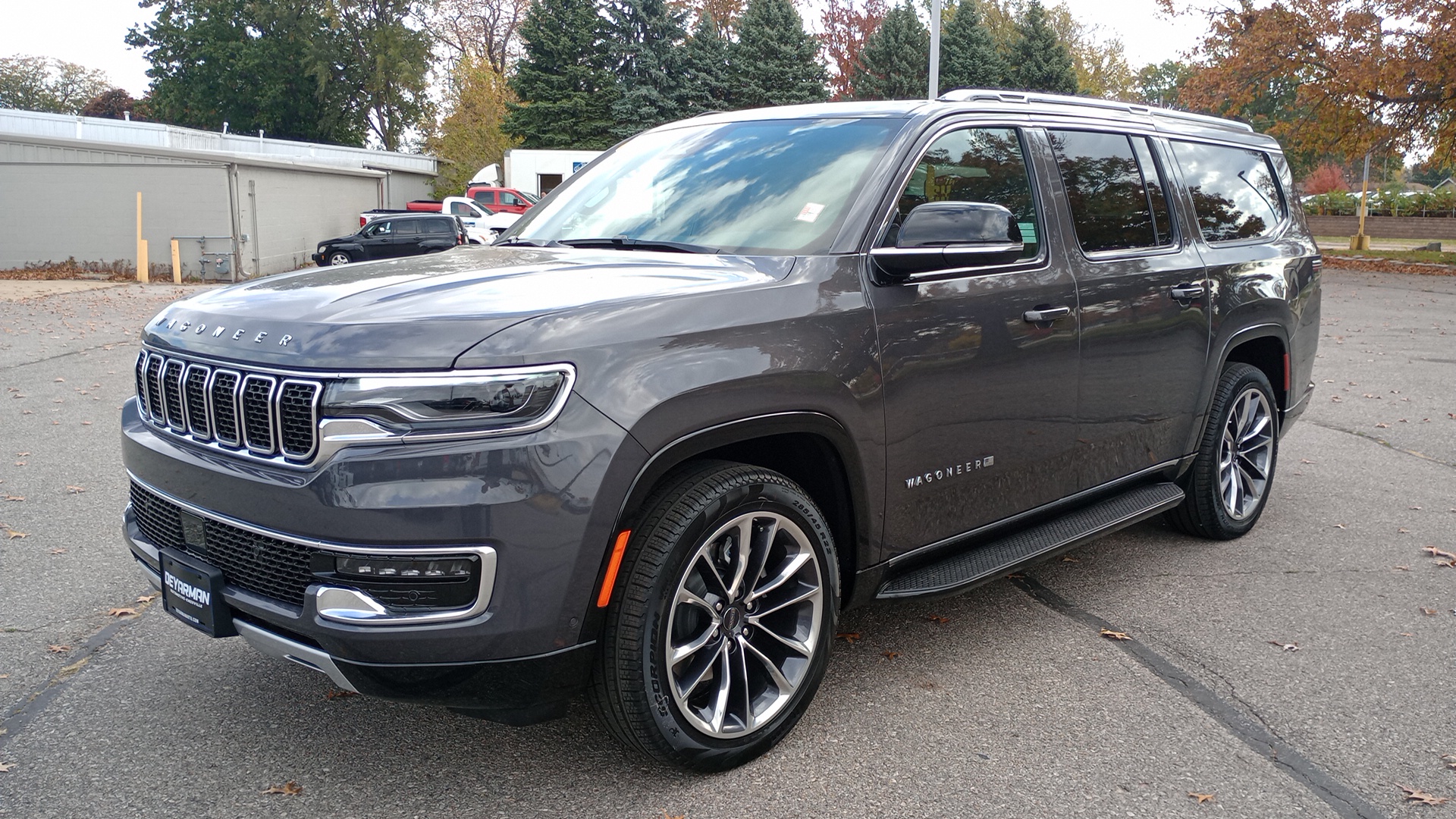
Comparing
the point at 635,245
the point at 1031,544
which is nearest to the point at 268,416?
the point at 635,245

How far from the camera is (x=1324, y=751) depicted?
342cm

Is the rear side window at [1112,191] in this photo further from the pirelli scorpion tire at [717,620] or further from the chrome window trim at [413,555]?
the chrome window trim at [413,555]

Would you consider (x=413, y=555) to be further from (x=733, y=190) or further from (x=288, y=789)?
(x=733, y=190)

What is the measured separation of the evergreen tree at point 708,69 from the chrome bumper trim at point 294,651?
45.3 m

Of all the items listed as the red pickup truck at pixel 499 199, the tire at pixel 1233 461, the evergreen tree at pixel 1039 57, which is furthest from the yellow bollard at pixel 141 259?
the evergreen tree at pixel 1039 57

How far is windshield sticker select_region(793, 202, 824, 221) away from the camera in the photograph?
11.9ft

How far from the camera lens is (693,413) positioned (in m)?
2.93

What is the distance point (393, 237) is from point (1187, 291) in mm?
25532

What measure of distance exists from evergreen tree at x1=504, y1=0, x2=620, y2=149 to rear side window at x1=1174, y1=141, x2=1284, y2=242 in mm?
45314

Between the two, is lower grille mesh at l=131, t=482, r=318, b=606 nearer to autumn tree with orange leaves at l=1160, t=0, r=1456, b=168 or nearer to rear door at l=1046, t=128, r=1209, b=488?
rear door at l=1046, t=128, r=1209, b=488

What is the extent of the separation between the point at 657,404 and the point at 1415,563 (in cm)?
427

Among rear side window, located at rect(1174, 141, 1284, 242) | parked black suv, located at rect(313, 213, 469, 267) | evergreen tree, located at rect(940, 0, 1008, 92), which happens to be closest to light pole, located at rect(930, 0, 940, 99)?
parked black suv, located at rect(313, 213, 469, 267)

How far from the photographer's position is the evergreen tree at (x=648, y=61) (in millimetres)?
47438

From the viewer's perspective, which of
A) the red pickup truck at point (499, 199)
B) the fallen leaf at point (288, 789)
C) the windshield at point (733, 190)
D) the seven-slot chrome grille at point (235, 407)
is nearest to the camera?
the seven-slot chrome grille at point (235, 407)
